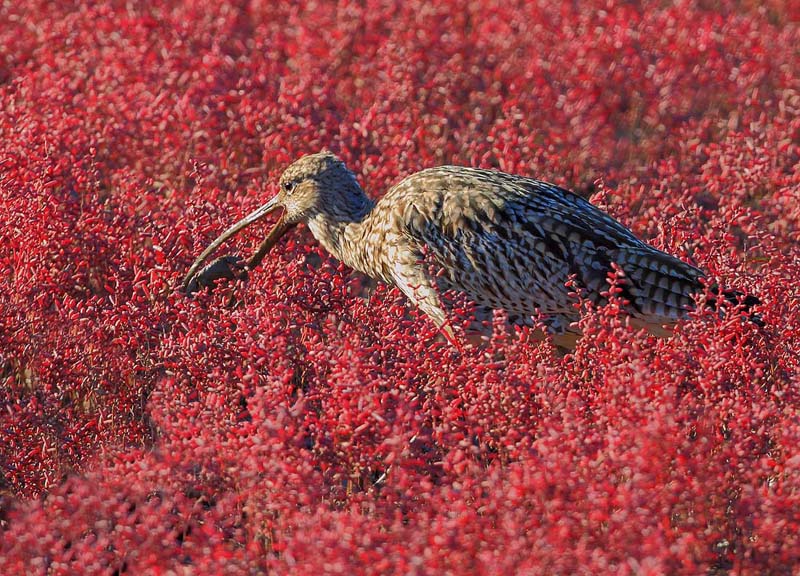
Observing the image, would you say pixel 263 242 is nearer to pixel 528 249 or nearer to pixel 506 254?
pixel 506 254

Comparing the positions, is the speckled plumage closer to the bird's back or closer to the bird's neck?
the bird's back

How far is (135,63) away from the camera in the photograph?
866 cm

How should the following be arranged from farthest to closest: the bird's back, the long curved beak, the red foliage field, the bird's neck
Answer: the bird's neck, the long curved beak, the bird's back, the red foliage field

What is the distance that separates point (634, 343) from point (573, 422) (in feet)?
1.34

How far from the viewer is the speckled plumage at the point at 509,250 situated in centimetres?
560

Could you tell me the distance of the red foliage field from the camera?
155 inches

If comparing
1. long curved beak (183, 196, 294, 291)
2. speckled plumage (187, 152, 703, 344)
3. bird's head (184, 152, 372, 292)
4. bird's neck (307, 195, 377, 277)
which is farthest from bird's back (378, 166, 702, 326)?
long curved beak (183, 196, 294, 291)

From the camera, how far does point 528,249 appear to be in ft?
19.0

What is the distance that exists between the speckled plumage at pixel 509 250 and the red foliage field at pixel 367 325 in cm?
19

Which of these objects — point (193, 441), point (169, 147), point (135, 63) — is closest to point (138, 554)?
point (193, 441)

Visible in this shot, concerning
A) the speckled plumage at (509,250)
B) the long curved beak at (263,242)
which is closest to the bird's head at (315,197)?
the long curved beak at (263,242)

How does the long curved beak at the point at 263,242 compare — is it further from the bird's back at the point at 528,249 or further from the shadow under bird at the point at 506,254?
the bird's back at the point at 528,249

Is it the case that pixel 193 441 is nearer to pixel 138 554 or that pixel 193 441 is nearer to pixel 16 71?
pixel 138 554

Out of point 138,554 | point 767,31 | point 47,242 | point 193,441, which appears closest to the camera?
point 138,554
